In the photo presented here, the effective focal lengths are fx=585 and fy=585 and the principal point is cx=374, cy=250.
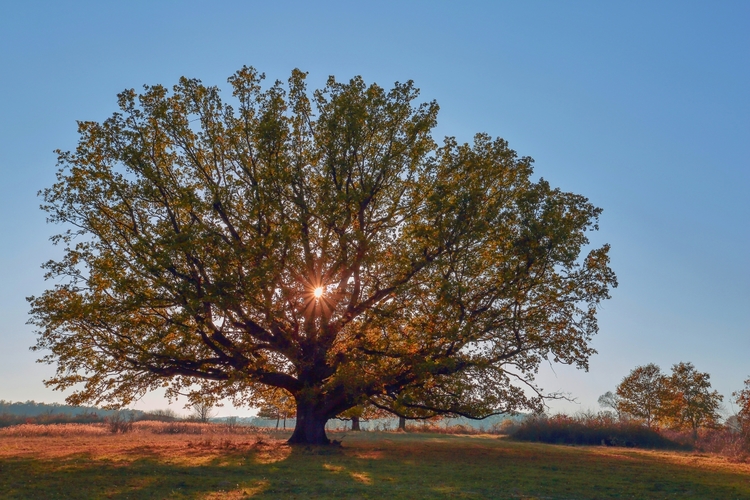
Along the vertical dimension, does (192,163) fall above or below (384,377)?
above

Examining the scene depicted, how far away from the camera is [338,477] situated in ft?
54.1

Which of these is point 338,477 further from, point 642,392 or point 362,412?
point 642,392

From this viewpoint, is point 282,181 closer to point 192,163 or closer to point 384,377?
point 192,163

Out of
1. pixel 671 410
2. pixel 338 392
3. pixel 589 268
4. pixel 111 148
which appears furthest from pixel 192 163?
pixel 671 410

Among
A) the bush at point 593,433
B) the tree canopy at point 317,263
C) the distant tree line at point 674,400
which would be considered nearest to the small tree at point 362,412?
the tree canopy at point 317,263

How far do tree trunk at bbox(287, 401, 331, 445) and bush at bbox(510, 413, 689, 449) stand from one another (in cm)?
2258

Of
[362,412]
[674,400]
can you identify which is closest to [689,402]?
[674,400]

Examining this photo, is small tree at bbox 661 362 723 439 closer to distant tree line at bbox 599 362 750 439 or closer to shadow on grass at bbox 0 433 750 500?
distant tree line at bbox 599 362 750 439

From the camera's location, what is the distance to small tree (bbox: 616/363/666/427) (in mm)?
66688

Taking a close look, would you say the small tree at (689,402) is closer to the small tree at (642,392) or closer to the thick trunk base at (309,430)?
the small tree at (642,392)

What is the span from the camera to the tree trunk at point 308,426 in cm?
2647

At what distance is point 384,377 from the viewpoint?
953 inches

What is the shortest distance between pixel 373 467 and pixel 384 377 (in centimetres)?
499

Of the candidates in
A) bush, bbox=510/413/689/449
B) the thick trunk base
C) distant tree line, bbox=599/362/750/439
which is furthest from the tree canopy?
distant tree line, bbox=599/362/750/439
